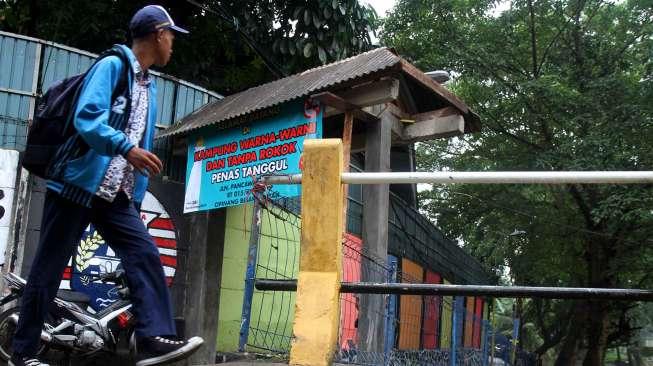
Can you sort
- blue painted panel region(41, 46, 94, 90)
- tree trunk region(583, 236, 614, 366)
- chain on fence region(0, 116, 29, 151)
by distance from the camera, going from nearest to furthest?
chain on fence region(0, 116, 29, 151)
blue painted panel region(41, 46, 94, 90)
tree trunk region(583, 236, 614, 366)

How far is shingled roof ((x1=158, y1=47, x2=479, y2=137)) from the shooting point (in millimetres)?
6023

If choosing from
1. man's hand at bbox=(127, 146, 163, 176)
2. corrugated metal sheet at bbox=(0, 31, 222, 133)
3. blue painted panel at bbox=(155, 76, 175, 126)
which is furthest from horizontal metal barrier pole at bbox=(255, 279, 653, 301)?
blue painted panel at bbox=(155, 76, 175, 126)

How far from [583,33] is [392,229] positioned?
651 centimetres

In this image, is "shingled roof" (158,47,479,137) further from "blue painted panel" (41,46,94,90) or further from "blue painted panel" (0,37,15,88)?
"blue painted panel" (0,37,15,88)

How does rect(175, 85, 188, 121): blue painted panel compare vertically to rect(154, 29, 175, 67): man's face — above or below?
above

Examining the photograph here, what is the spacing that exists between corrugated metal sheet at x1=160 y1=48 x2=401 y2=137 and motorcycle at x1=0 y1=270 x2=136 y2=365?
6.36 ft

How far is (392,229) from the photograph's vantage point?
37.3 ft

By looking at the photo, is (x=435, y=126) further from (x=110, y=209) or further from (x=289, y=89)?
(x=110, y=209)

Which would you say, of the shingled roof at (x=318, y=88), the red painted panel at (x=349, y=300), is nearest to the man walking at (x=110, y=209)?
the shingled roof at (x=318, y=88)

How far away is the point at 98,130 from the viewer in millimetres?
2527

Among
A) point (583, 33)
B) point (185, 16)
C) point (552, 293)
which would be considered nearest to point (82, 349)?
point (552, 293)

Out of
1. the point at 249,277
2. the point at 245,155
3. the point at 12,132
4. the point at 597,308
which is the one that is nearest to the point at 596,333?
the point at 597,308

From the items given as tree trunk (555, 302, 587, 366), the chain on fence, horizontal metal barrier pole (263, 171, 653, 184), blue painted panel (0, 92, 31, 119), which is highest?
blue painted panel (0, 92, 31, 119)

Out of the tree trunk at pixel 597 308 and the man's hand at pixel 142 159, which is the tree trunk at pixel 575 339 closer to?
the tree trunk at pixel 597 308
